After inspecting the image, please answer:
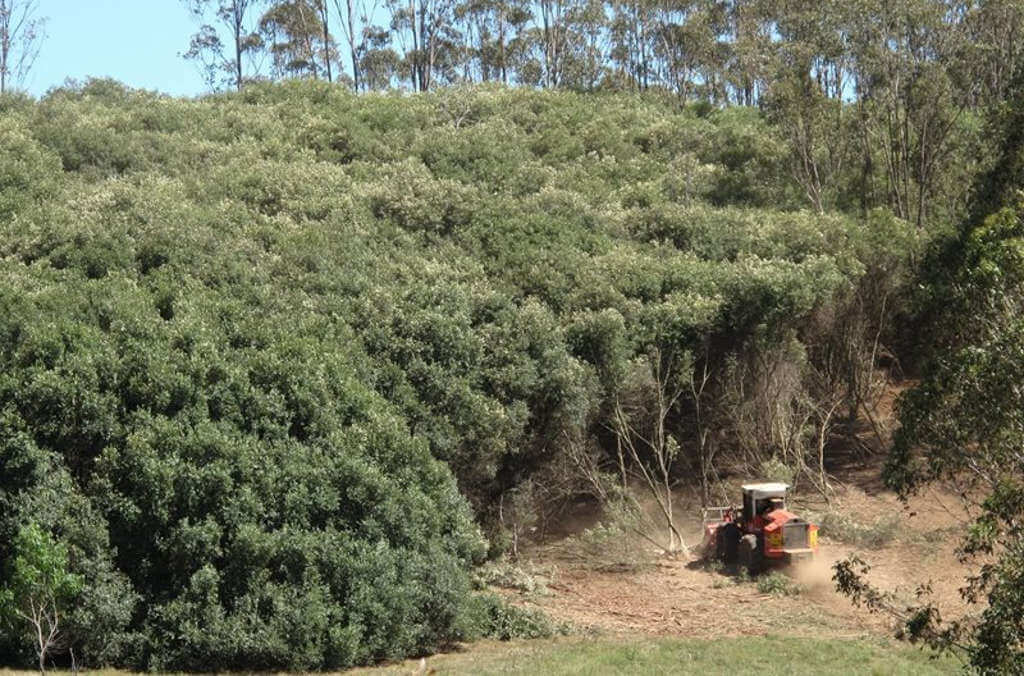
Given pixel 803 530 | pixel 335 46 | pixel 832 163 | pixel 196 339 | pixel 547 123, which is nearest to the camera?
pixel 196 339

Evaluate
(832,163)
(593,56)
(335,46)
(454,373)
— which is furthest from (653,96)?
(454,373)

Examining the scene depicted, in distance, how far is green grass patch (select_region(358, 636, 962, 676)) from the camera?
17.4 metres

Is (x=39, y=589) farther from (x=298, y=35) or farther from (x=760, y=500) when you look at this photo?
(x=298, y=35)

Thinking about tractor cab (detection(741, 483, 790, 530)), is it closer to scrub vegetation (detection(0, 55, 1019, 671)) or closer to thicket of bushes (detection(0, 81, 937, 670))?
scrub vegetation (detection(0, 55, 1019, 671))

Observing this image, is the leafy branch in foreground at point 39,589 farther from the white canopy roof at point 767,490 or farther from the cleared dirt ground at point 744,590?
the white canopy roof at point 767,490

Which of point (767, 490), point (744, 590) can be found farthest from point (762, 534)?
point (744, 590)

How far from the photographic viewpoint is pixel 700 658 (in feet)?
59.6

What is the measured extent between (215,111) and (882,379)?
865 inches

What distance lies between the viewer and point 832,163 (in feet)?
119

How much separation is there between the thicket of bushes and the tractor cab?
12.8 feet

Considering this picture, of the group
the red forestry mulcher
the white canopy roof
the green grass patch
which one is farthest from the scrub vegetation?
the white canopy roof

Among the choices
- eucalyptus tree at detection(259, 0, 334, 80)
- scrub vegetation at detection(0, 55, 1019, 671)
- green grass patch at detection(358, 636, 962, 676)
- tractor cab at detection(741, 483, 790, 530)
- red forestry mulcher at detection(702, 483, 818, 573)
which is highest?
eucalyptus tree at detection(259, 0, 334, 80)

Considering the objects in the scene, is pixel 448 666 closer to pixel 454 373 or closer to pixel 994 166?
pixel 454 373

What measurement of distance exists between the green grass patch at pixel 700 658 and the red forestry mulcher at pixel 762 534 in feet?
10.3
